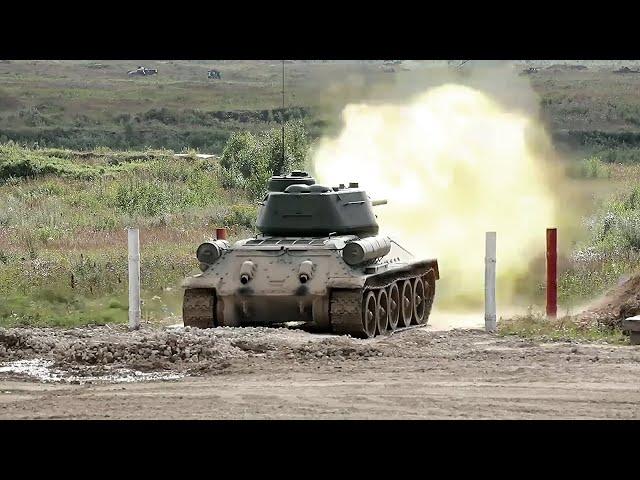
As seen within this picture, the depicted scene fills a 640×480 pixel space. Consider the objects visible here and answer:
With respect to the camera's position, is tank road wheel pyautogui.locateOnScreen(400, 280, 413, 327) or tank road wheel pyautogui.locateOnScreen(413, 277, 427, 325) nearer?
tank road wheel pyautogui.locateOnScreen(400, 280, 413, 327)

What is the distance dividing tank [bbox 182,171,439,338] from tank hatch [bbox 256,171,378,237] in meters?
0.01

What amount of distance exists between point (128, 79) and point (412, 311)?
50.5m

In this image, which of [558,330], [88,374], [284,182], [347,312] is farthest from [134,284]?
[558,330]

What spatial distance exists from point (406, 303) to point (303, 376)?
5.23 meters

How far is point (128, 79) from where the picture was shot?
69.8m

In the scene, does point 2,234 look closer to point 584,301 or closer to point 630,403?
point 584,301

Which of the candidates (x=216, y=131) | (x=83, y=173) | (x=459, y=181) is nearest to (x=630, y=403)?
(x=459, y=181)

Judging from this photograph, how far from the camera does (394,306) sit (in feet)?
65.6

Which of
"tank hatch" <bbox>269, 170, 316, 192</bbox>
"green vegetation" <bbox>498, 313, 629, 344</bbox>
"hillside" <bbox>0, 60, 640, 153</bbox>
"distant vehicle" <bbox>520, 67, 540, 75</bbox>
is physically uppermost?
"distant vehicle" <bbox>520, 67, 540, 75</bbox>

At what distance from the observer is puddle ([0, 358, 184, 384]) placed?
15.6 m

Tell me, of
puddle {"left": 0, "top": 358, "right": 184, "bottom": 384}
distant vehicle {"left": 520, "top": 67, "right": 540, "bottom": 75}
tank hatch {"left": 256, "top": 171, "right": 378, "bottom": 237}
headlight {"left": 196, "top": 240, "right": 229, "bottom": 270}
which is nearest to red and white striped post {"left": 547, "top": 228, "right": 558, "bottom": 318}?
tank hatch {"left": 256, "top": 171, "right": 378, "bottom": 237}

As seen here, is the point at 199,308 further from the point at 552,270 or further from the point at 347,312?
the point at 552,270

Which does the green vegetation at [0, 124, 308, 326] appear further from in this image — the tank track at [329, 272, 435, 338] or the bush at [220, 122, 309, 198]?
the tank track at [329, 272, 435, 338]

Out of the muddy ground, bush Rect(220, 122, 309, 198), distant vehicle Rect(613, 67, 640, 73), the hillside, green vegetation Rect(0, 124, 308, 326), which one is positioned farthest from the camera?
distant vehicle Rect(613, 67, 640, 73)
